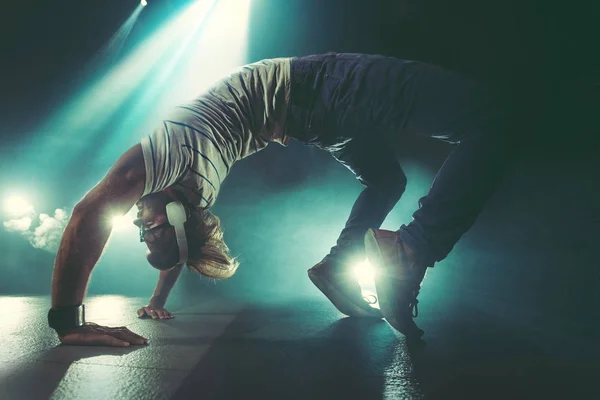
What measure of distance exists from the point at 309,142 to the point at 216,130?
0.42 m

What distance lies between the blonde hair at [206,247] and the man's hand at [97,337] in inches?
17.6

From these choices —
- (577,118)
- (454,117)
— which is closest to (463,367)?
(454,117)

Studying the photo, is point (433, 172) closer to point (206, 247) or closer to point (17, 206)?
point (206, 247)

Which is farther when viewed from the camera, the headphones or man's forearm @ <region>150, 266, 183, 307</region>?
man's forearm @ <region>150, 266, 183, 307</region>

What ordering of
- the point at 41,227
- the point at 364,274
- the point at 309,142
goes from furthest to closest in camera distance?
the point at 41,227, the point at 364,274, the point at 309,142

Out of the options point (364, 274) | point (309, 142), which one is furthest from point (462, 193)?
point (364, 274)

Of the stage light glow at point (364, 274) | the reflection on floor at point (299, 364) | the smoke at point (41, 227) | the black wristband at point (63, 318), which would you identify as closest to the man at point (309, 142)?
the black wristband at point (63, 318)

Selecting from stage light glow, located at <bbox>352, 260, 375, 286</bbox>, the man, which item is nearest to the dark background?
the man

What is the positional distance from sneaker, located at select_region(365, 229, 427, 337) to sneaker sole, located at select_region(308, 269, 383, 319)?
352mm

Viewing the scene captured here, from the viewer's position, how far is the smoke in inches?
153

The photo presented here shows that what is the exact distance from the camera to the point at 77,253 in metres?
1.12

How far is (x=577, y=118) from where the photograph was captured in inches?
59.3

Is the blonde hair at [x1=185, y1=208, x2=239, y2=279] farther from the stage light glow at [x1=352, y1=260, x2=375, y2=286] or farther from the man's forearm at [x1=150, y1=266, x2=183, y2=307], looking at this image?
the stage light glow at [x1=352, y1=260, x2=375, y2=286]

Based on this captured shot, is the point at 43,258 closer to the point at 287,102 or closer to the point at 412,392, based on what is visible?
the point at 287,102
